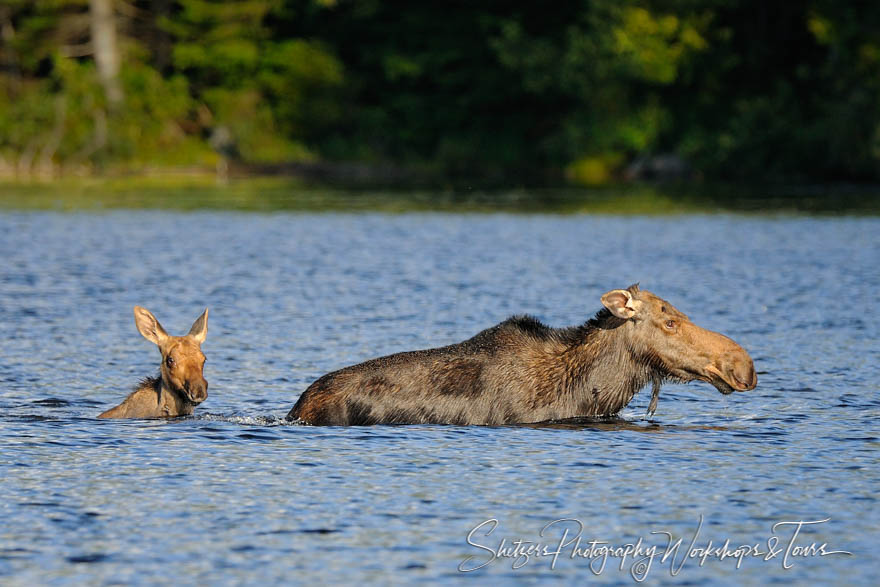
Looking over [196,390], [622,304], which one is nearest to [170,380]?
[196,390]

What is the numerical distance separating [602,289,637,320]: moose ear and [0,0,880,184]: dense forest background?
44.7m

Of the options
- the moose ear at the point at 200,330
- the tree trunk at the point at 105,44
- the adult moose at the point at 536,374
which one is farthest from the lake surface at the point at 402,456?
the tree trunk at the point at 105,44

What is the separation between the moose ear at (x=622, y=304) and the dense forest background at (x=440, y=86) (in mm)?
44727

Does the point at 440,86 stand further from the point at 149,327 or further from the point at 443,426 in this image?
the point at 443,426

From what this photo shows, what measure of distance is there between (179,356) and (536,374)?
10.4ft

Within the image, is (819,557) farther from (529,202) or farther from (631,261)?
(529,202)

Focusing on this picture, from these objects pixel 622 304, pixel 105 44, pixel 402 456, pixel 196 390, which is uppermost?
pixel 105 44

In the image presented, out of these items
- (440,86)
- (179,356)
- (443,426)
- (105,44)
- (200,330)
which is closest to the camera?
(443,426)

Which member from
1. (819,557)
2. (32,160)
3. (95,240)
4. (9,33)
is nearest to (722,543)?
(819,557)

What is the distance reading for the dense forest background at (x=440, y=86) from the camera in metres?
63.1

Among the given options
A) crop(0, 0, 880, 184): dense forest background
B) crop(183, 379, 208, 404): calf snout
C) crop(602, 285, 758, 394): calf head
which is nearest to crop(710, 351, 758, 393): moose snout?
crop(602, 285, 758, 394): calf head

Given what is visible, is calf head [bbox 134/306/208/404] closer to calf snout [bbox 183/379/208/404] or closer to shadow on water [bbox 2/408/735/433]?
calf snout [bbox 183/379/208/404]

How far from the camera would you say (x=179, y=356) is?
45.8ft

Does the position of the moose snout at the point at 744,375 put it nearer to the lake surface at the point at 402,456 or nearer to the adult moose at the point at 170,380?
the lake surface at the point at 402,456
